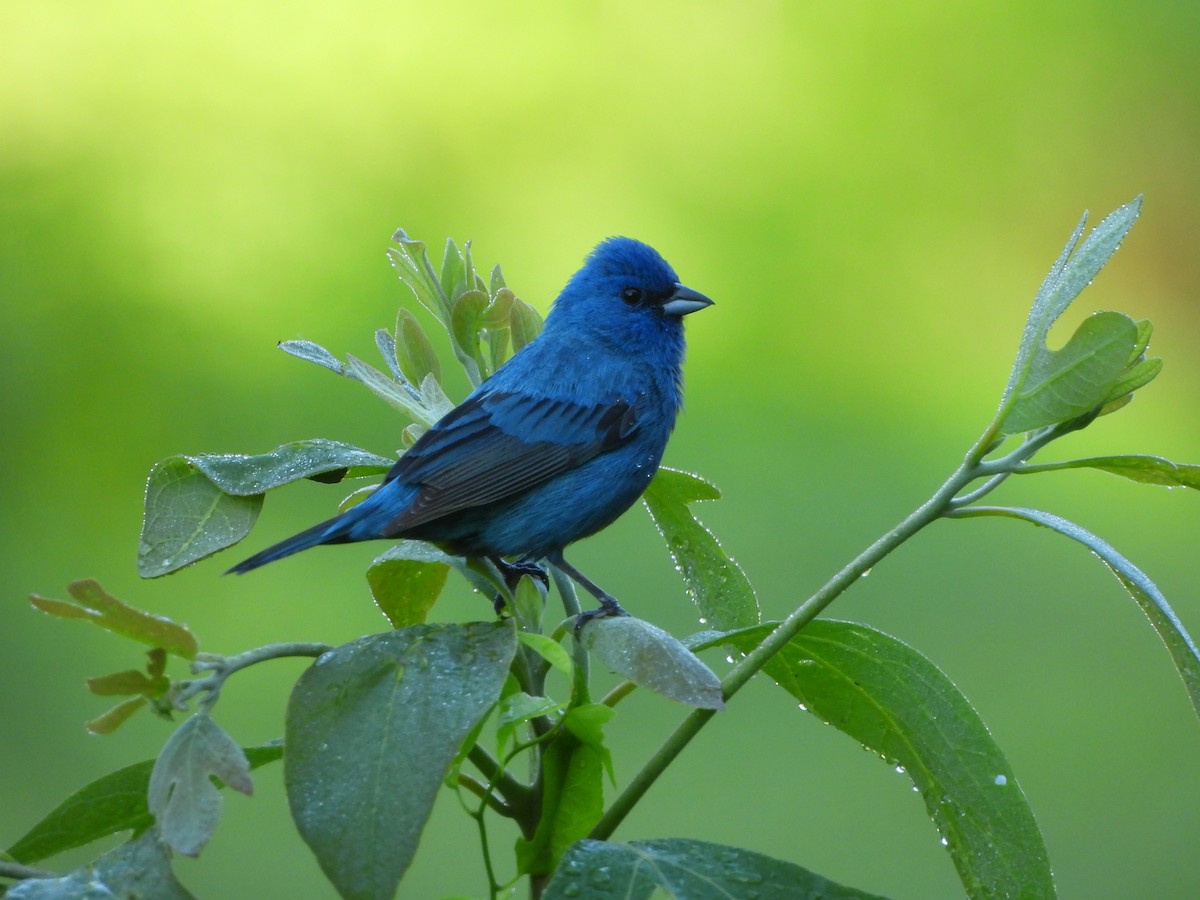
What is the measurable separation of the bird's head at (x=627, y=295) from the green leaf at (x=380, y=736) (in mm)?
1328

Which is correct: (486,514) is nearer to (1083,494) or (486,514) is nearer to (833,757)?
(833,757)

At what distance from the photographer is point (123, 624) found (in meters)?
0.71

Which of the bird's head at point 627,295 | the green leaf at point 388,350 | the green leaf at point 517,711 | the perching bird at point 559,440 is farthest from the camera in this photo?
the bird's head at point 627,295

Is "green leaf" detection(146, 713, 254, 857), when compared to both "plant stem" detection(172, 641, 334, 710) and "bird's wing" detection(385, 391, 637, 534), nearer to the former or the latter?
"plant stem" detection(172, 641, 334, 710)

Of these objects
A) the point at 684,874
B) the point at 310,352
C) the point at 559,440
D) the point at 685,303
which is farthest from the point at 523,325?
the point at 685,303

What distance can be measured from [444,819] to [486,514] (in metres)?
1.42

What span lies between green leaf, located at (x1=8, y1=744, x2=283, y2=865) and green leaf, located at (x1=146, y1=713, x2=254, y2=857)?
18 centimetres

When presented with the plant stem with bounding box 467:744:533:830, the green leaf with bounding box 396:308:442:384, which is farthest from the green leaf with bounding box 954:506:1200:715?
the green leaf with bounding box 396:308:442:384

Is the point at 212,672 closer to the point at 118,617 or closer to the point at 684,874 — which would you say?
the point at 118,617

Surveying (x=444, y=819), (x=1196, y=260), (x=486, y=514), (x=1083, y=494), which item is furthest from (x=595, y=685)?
(x=1196, y=260)

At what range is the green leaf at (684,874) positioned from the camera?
747mm

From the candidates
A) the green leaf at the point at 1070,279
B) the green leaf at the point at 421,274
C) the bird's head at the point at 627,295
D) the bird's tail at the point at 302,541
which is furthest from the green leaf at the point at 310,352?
the bird's head at the point at 627,295

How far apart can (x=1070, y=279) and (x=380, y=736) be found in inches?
20.8

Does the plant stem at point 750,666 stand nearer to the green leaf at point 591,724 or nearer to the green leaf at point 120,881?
the green leaf at point 591,724
